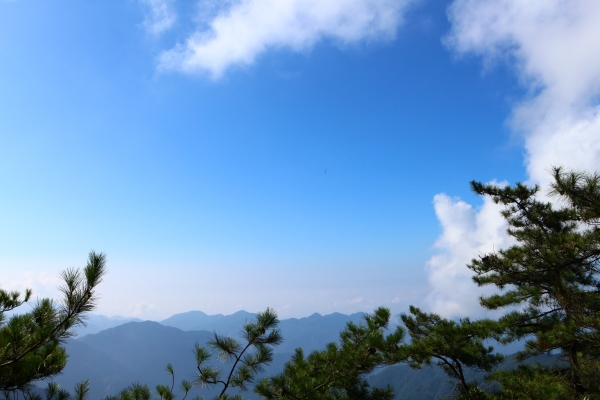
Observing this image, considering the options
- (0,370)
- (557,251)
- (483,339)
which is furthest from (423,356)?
(0,370)

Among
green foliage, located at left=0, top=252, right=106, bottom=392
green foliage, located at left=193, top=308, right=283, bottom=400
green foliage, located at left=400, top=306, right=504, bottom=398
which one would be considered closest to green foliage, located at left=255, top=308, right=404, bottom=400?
green foliage, located at left=193, top=308, right=283, bottom=400

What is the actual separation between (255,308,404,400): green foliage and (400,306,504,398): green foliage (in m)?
0.96

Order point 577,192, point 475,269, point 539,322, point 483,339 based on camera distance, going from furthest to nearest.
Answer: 1. point 539,322
2. point 483,339
3. point 475,269
4. point 577,192

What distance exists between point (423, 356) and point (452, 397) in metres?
1.80

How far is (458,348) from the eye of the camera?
861cm

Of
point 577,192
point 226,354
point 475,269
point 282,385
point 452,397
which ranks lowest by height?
point 452,397

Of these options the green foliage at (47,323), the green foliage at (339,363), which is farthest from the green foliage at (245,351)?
the green foliage at (47,323)

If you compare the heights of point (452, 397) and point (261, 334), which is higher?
point (261, 334)

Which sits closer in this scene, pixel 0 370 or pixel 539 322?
pixel 0 370

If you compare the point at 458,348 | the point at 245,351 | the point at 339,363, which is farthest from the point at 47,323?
the point at 458,348

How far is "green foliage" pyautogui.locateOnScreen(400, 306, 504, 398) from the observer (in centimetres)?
775

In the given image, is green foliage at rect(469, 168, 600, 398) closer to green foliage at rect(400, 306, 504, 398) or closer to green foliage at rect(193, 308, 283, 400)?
green foliage at rect(400, 306, 504, 398)

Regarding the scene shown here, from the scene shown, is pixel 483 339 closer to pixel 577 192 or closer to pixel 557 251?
pixel 557 251

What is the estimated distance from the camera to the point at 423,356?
26.4 feet
